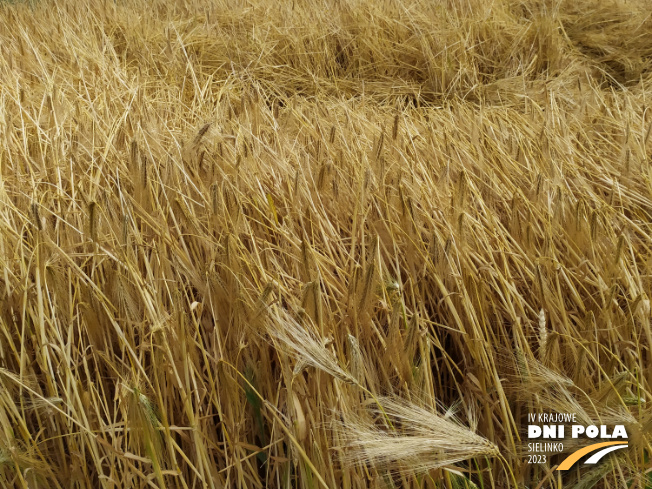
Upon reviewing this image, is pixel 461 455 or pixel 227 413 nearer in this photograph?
pixel 461 455

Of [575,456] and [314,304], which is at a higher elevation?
[314,304]

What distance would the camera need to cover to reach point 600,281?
96cm

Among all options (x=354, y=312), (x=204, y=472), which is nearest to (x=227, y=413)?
(x=204, y=472)

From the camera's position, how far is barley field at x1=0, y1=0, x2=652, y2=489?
31.6 inches

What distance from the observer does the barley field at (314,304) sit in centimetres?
80

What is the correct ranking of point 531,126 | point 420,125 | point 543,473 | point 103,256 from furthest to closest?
point 420,125, point 531,126, point 103,256, point 543,473

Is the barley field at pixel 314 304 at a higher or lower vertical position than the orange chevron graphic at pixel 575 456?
higher

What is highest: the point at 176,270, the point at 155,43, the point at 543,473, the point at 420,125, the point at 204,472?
the point at 155,43

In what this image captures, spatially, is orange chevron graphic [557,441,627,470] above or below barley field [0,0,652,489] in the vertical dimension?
below

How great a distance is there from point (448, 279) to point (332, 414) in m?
0.32

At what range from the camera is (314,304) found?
2.66 feet

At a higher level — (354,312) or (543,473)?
(354,312)

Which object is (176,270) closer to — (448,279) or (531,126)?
(448,279)

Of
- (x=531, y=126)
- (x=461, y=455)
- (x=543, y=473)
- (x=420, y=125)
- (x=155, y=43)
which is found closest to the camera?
(x=461, y=455)
